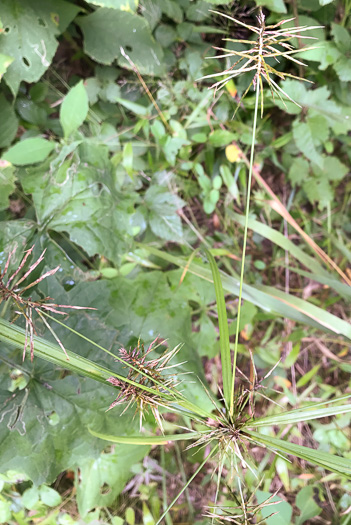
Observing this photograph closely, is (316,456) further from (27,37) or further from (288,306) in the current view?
(27,37)

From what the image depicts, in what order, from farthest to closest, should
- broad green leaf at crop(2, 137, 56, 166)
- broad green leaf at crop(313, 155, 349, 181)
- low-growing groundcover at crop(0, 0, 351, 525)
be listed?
broad green leaf at crop(313, 155, 349, 181)
broad green leaf at crop(2, 137, 56, 166)
low-growing groundcover at crop(0, 0, 351, 525)

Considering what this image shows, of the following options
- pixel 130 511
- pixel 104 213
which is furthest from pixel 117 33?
pixel 130 511

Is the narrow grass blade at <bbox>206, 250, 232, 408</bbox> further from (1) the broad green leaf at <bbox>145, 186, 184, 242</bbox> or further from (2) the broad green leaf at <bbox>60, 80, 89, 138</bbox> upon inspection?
(2) the broad green leaf at <bbox>60, 80, 89, 138</bbox>

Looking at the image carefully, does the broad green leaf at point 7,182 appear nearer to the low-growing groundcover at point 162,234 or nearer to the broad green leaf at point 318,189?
the low-growing groundcover at point 162,234

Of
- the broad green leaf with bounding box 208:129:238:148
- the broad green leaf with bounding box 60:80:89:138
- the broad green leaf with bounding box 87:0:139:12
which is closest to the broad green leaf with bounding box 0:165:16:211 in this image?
the broad green leaf with bounding box 60:80:89:138

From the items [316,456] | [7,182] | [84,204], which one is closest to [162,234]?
[84,204]

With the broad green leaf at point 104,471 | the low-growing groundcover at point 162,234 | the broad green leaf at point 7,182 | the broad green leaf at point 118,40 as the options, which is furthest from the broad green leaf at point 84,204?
the broad green leaf at point 104,471
